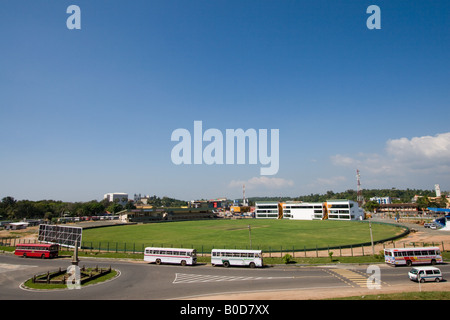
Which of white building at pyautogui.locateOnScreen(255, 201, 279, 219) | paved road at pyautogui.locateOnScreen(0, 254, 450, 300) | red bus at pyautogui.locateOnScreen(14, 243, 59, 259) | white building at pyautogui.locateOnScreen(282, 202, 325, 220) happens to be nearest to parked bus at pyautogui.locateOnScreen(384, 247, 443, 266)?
paved road at pyautogui.locateOnScreen(0, 254, 450, 300)

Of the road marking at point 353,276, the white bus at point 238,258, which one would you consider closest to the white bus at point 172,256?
the white bus at point 238,258

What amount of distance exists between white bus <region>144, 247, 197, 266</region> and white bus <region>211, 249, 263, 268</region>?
3.75 m

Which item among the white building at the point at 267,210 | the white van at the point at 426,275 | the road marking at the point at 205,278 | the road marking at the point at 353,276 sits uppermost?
the white van at the point at 426,275

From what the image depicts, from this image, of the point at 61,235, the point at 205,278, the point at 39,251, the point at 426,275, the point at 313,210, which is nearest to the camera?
the point at 426,275

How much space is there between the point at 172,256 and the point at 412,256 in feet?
125

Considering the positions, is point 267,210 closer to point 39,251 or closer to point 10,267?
point 39,251

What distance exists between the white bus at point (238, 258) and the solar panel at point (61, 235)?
30966mm

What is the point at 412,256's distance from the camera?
132 feet

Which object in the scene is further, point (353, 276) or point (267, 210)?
point (267, 210)

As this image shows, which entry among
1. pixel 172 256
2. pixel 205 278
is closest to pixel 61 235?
pixel 172 256

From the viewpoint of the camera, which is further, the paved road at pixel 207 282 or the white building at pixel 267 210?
the white building at pixel 267 210

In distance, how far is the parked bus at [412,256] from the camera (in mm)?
39875

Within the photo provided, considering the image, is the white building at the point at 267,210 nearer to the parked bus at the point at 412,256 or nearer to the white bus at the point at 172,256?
the parked bus at the point at 412,256
